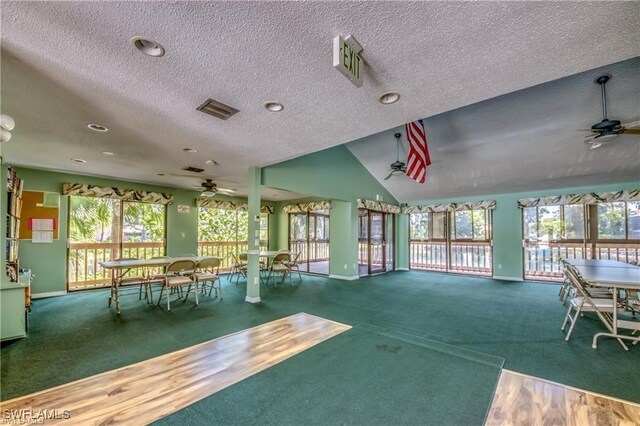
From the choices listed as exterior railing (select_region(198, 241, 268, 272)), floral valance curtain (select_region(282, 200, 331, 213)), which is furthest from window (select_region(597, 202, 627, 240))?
exterior railing (select_region(198, 241, 268, 272))

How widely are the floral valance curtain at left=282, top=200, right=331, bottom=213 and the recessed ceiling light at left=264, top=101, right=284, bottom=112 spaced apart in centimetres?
505

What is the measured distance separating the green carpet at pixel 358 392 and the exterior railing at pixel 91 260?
5.30 meters

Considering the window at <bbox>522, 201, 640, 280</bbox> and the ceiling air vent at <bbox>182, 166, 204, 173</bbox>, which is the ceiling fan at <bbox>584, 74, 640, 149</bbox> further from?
the ceiling air vent at <bbox>182, 166, 204, 173</bbox>

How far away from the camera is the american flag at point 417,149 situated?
15.8ft

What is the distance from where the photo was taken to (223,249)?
8258mm

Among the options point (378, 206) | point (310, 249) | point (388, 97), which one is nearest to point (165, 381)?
point (388, 97)

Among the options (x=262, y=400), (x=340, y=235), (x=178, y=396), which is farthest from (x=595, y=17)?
(x=340, y=235)

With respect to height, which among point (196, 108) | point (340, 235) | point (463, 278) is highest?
point (196, 108)

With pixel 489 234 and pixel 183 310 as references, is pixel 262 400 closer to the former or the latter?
pixel 183 310

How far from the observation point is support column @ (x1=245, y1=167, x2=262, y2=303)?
4832 mm

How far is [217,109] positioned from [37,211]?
5.13 metres

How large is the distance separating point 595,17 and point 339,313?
3.90 meters

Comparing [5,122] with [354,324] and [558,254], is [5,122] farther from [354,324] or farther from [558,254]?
[558,254]

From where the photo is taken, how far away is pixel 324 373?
7.88 ft
